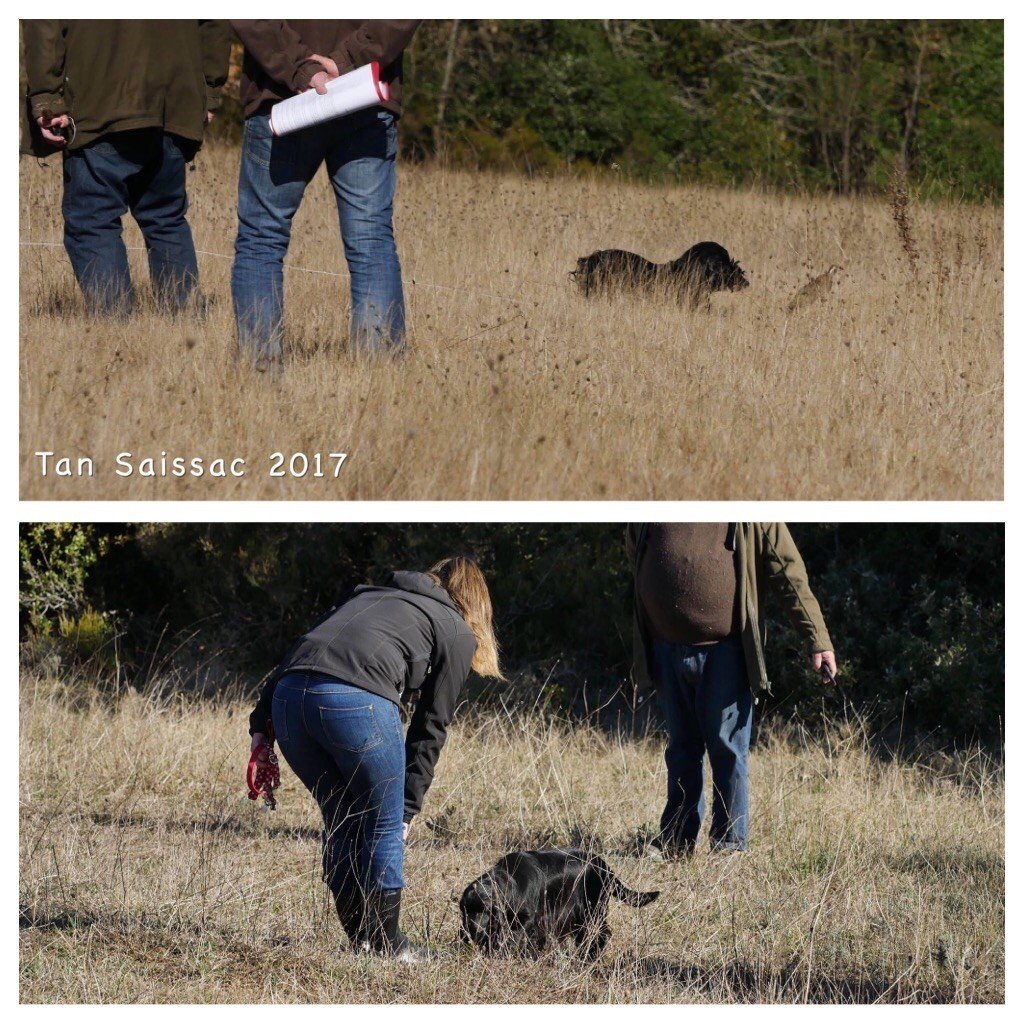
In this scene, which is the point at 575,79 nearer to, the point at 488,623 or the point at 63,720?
the point at 63,720

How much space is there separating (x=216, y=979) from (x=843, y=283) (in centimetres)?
521

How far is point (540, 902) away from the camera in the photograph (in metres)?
4.05

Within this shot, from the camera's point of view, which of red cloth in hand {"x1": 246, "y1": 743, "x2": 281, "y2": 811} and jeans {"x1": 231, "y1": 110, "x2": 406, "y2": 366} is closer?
red cloth in hand {"x1": 246, "y1": 743, "x2": 281, "y2": 811}

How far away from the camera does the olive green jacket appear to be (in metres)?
4.99

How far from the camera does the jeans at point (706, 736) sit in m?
5.05

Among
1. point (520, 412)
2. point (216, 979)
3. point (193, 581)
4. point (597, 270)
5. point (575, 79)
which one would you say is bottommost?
point (216, 979)

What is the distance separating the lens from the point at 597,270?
681 cm

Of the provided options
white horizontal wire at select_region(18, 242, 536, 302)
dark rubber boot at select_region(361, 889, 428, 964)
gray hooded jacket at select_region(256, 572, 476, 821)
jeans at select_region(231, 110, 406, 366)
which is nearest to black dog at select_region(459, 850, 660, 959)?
dark rubber boot at select_region(361, 889, 428, 964)

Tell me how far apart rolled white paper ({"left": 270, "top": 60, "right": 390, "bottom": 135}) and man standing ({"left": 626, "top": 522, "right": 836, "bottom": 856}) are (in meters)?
2.02

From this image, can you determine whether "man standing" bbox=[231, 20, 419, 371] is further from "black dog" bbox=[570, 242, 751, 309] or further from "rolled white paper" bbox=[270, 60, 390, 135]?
"black dog" bbox=[570, 242, 751, 309]

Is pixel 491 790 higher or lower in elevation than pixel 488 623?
lower

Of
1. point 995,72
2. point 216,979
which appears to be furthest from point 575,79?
point 216,979

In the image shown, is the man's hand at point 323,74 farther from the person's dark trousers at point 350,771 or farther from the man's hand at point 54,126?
the person's dark trousers at point 350,771

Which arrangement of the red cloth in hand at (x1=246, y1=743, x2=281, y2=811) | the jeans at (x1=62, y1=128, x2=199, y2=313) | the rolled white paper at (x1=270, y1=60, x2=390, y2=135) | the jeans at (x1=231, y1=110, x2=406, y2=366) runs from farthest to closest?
the jeans at (x1=62, y1=128, x2=199, y2=313), the jeans at (x1=231, y1=110, x2=406, y2=366), the rolled white paper at (x1=270, y1=60, x2=390, y2=135), the red cloth in hand at (x1=246, y1=743, x2=281, y2=811)
